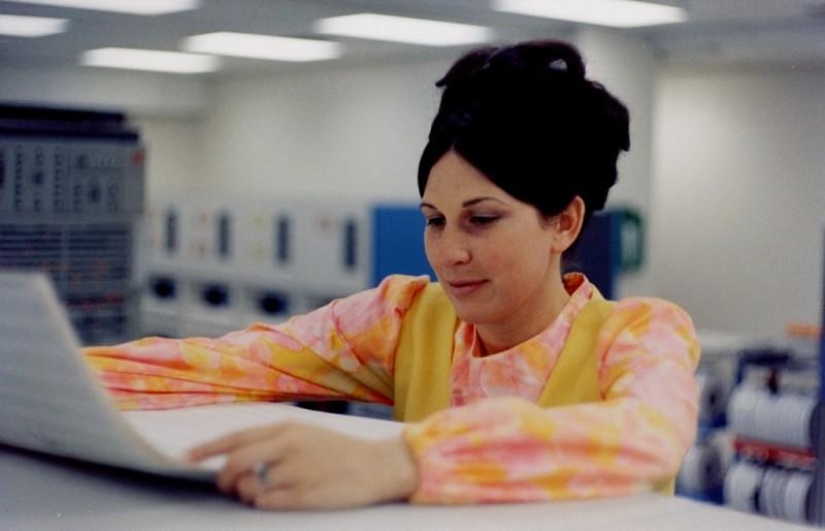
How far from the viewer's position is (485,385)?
107 centimetres

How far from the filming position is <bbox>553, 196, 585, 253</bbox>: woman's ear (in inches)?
41.7

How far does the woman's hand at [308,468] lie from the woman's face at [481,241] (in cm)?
37

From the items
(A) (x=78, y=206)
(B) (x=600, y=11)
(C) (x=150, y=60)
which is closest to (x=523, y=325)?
(A) (x=78, y=206)

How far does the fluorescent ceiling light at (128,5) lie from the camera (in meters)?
6.33

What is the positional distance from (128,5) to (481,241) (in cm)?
589

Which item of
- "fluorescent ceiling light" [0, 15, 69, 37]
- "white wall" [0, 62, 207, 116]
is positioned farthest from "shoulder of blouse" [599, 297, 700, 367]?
"white wall" [0, 62, 207, 116]

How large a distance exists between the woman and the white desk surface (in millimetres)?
59

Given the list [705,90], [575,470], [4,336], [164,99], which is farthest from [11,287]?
[164,99]

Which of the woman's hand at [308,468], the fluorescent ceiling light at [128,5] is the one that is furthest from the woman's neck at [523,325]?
the fluorescent ceiling light at [128,5]

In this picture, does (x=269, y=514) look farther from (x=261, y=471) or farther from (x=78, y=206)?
(x=78, y=206)

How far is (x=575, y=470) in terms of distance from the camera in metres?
0.65

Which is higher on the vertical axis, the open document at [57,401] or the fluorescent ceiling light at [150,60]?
the fluorescent ceiling light at [150,60]

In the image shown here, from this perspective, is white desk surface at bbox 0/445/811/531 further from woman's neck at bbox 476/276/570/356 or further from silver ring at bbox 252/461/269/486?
woman's neck at bbox 476/276/570/356

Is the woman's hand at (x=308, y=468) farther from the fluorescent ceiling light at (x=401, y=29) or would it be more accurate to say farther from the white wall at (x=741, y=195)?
the white wall at (x=741, y=195)
